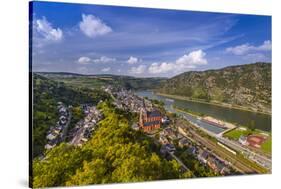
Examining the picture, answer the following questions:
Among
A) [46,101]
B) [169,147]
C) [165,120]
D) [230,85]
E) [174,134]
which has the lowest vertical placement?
[169,147]

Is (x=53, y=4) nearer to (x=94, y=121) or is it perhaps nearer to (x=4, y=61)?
(x=4, y=61)

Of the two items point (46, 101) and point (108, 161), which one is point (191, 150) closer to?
point (108, 161)

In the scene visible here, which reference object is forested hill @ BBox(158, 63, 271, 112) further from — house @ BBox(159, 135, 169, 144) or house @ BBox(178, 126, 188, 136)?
house @ BBox(159, 135, 169, 144)

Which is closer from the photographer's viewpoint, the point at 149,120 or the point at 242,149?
the point at 149,120

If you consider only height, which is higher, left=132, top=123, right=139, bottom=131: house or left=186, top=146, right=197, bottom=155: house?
left=132, top=123, right=139, bottom=131: house

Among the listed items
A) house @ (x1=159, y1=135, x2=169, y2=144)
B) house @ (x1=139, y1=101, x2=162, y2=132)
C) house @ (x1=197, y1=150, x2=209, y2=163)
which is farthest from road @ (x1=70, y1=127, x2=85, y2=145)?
house @ (x1=197, y1=150, x2=209, y2=163)

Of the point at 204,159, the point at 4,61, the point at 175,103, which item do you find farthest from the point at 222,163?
the point at 4,61

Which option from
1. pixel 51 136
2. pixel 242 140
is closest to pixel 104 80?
pixel 51 136
